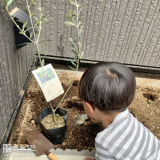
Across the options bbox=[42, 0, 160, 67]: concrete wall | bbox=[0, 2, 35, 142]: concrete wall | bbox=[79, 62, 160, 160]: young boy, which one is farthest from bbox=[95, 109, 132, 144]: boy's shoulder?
bbox=[42, 0, 160, 67]: concrete wall

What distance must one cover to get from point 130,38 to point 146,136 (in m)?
1.50

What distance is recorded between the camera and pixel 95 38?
2.17 m

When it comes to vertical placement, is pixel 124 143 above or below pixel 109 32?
below

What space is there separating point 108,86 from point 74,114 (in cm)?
106

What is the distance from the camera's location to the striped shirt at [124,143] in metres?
1.01

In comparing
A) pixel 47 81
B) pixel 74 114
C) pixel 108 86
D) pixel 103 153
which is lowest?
pixel 74 114

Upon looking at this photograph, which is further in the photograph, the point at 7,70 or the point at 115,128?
the point at 7,70

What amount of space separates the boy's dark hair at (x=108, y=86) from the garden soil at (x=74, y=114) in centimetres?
75

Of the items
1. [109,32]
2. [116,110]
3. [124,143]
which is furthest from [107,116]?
[109,32]

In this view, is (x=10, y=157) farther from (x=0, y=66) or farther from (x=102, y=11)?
(x=102, y=11)

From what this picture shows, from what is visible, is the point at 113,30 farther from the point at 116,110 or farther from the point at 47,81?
the point at 116,110

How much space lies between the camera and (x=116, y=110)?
41.9 inches

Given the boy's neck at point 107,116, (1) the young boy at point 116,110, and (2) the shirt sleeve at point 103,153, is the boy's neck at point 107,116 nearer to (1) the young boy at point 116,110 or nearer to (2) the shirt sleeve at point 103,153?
(1) the young boy at point 116,110

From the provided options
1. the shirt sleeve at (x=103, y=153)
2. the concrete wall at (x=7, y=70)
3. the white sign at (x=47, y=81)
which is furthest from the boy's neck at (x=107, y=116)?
the concrete wall at (x=7, y=70)
